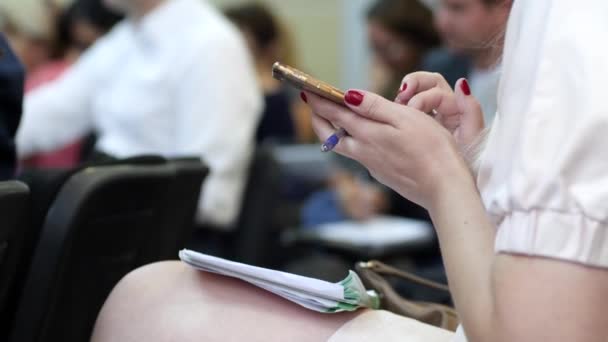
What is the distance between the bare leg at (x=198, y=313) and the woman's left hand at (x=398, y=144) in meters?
0.16

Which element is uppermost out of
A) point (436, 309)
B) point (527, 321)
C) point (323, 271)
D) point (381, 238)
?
point (527, 321)

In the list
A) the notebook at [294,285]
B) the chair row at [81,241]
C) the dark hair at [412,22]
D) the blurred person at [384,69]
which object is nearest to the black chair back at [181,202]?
the chair row at [81,241]

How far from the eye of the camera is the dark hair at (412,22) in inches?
124

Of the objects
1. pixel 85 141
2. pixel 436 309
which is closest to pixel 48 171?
pixel 436 309

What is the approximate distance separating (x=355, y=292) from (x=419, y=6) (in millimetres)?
2360

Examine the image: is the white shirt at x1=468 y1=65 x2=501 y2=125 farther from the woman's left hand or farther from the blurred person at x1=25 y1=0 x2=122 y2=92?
the blurred person at x1=25 y1=0 x2=122 y2=92

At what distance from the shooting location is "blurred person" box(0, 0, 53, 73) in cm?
363

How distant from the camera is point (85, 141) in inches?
128

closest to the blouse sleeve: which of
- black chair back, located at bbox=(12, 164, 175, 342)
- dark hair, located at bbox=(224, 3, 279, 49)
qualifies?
black chair back, located at bbox=(12, 164, 175, 342)

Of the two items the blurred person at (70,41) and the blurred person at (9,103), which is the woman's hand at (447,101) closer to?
the blurred person at (9,103)

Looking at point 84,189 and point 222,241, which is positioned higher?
point 84,189

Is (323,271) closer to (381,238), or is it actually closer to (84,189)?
(84,189)

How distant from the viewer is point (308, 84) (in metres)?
0.93

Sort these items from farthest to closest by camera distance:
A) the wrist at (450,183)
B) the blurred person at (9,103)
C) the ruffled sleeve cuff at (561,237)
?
the blurred person at (9,103)
the wrist at (450,183)
the ruffled sleeve cuff at (561,237)
